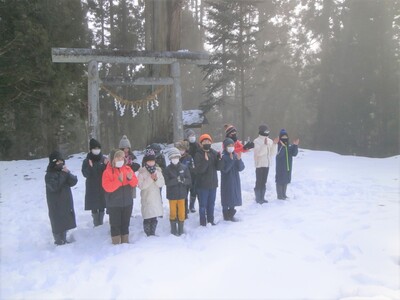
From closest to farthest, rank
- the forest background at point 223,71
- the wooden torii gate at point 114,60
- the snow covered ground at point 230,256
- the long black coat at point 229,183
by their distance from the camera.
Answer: the snow covered ground at point 230,256 < the long black coat at point 229,183 < the wooden torii gate at point 114,60 < the forest background at point 223,71

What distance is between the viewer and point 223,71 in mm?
19859

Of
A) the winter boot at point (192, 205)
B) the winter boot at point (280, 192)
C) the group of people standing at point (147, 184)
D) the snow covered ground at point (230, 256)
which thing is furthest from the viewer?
the winter boot at point (280, 192)

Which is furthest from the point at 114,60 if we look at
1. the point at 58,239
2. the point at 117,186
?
the point at 58,239

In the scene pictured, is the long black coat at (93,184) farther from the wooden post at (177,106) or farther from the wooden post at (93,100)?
the wooden post at (177,106)

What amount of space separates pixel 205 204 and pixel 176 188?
764 millimetres

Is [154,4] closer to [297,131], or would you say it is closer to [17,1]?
[17,1]

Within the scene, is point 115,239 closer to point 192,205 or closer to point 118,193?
point 118,193

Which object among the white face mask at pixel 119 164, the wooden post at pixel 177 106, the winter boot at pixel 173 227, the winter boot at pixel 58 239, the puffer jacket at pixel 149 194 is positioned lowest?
the winter boot at pixel 58 239

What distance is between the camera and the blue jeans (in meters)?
6.45

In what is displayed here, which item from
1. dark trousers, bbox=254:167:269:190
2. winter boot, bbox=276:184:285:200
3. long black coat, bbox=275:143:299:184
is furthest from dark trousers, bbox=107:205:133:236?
winter boot, bbox=276:184:285:200

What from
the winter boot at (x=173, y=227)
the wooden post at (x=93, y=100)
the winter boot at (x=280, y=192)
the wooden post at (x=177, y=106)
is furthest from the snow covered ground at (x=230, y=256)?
the wooden post at (x=177, y=106)

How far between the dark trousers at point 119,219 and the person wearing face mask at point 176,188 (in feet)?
2.43

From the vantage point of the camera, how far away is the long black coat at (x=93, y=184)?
254 inches

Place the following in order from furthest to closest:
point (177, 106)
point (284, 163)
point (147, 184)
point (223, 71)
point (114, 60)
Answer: point (223, 71)
point (177, 106)
point (114, 60)
point (284, 163)
point (147, 184)
